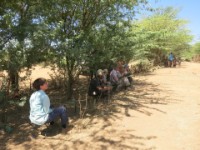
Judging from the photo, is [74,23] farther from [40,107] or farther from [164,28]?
[164,28]

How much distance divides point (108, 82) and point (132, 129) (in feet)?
11.0

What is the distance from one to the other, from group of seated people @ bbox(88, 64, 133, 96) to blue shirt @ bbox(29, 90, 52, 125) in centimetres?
277

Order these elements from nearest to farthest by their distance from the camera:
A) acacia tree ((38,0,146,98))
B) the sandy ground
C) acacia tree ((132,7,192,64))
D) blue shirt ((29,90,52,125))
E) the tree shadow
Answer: the sandy ground < the tree shadow < blue shirt ((29,90,52,125)) < acacia tree ((38,0,146,98)) < acacia tree ((132,7,192,64))

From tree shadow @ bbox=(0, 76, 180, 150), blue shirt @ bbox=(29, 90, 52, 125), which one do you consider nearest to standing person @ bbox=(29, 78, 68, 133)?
blue shirt @ bbox=(29, 90, 52, 125)

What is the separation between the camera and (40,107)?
21.0 feet

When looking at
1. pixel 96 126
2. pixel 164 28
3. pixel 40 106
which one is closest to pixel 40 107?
pixel 40 106

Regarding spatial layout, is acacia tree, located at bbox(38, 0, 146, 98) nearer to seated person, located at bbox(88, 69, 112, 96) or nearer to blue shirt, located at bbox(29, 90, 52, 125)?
seated person, located at bbox(88, 69, 112, 96)

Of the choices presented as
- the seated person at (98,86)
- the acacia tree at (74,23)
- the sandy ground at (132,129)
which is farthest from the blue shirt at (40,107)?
the seated person at (98,86)

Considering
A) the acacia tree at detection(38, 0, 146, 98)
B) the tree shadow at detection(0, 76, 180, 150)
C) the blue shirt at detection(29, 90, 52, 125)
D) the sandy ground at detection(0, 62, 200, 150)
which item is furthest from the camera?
the acacia tree at detection(38, 0, 146, 98)

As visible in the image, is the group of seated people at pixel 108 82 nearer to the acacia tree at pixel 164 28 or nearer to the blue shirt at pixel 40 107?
the blue shirt at pixel 40 107

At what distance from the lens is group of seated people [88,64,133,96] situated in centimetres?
910

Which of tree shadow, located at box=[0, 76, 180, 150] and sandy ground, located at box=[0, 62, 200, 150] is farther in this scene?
tree shadow, located at box=[0, 76, 180, 150]

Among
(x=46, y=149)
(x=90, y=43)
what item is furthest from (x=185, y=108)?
(x=46, y=149)

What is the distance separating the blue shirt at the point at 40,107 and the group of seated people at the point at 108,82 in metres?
2.77
